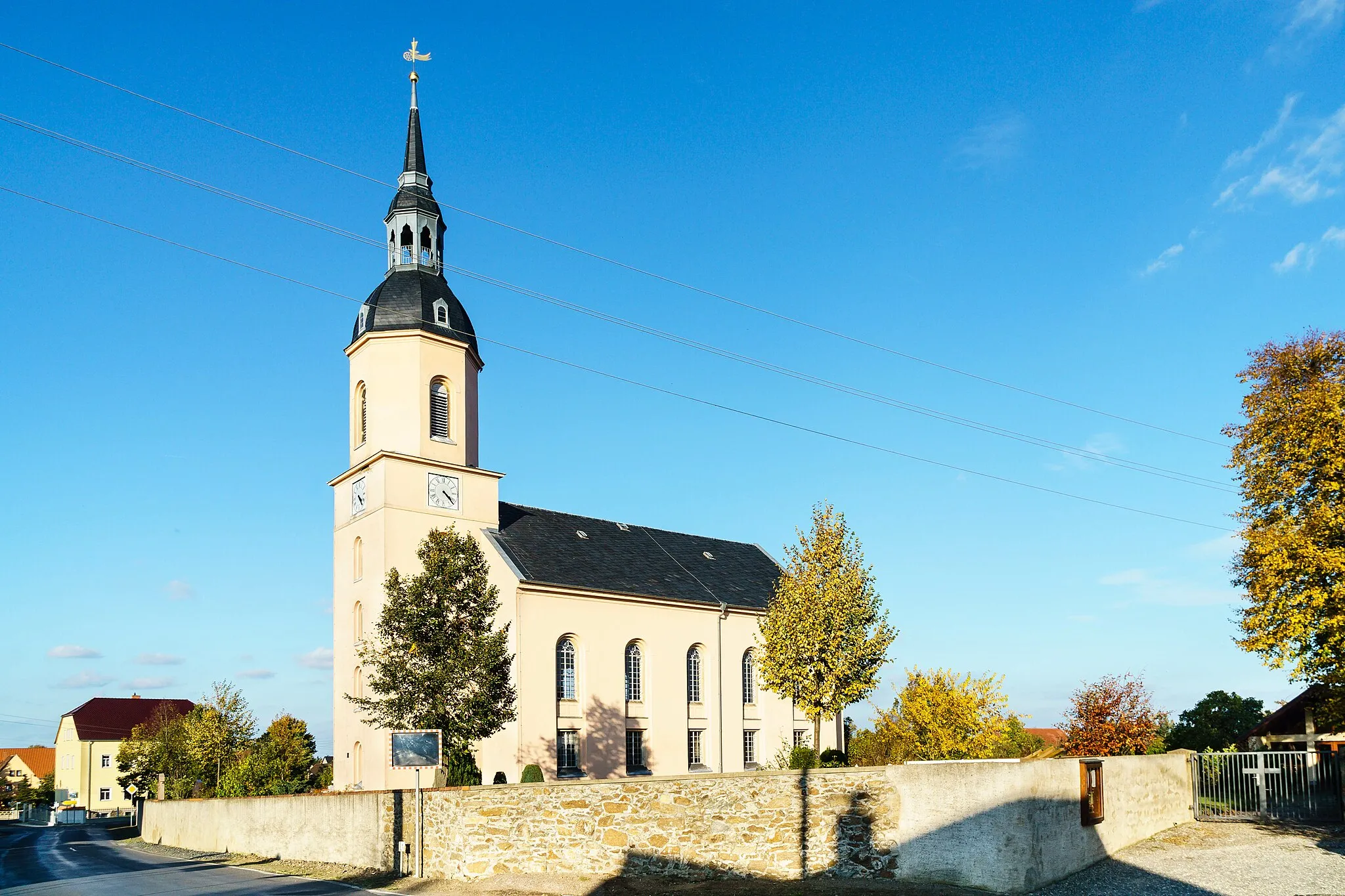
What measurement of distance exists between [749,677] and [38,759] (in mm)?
114013

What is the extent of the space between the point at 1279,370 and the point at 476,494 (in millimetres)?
27253

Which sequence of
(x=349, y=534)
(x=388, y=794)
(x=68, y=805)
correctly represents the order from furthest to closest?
1. (x=68, y=805)
2. (x=349, y=534)
3. (x=388, y=794)

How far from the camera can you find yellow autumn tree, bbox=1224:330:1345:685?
2323 centimetres

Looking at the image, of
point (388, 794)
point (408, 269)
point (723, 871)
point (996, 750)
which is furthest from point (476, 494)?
point (723, 871)

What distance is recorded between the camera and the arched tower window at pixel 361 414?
4016cm

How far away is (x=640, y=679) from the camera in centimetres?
4247

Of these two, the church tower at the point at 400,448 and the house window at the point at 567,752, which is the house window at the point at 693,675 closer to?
the house window at the point at 567,752

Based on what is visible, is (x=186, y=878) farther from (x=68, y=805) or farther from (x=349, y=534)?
(x=68, y=805)

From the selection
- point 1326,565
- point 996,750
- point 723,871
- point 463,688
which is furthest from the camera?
point 996,750

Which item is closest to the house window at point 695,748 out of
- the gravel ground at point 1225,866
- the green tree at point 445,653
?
the green tree at point 445,653

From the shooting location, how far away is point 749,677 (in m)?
46.8

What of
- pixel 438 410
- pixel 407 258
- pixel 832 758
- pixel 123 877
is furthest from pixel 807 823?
pixel 407 258

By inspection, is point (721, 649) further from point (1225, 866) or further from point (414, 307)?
point (1225, 866)

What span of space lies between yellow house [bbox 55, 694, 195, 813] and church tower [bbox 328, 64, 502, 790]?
63.5 m
